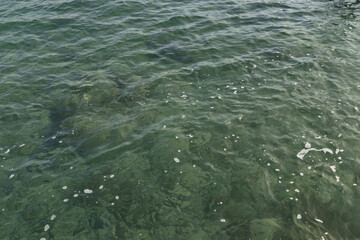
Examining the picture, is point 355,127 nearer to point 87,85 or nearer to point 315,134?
point 315,134

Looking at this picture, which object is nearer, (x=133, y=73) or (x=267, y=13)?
(x=133, y=73)

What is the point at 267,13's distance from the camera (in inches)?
1066

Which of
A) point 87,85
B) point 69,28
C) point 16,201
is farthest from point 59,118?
point 69,28

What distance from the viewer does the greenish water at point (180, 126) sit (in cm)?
1152

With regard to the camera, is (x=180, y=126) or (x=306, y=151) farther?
(x=180, y=126)

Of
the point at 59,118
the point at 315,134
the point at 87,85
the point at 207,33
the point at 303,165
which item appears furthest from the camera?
the point at 207,33

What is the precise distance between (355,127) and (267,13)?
1645 centimetres

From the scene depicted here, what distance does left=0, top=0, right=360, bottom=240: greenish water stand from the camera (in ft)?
37.8

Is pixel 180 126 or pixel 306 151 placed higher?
pixel 306 151

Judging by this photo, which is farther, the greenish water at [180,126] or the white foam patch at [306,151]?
the white foam patch at [306,151]

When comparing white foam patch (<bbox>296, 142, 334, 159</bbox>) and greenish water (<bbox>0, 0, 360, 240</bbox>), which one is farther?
white foam patch (<bbox>296, 142, 334, 159</bbox>)

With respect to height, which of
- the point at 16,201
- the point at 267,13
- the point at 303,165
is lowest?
the point at 16,201

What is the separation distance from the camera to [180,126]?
15.8m

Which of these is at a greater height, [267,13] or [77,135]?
[267,13]
